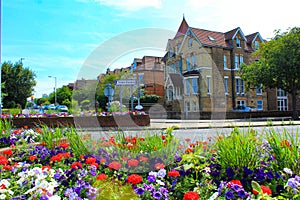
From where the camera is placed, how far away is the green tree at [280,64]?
24.5 m

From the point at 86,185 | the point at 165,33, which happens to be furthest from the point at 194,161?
the point at 165,33

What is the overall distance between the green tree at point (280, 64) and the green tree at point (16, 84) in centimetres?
3240

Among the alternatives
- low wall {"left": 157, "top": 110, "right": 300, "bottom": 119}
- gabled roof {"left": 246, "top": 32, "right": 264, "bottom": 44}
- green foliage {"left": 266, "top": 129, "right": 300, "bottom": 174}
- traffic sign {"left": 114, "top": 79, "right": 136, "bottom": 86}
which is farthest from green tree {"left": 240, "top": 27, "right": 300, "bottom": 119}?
green foliage {"left": 266, "top": 129, "right": 300, "bottom": 174}

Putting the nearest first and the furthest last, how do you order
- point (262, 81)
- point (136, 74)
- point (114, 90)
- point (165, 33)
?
point (165, 33)
point (136, 74)
point (114, 90)
point (262, 81)

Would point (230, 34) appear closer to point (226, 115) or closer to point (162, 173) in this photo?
point (226, 115)

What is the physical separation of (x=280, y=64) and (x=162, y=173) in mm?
25503

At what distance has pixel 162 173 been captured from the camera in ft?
9.65

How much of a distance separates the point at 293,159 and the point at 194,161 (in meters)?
1.16

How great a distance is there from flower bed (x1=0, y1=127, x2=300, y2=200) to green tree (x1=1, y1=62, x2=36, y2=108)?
3980 cm

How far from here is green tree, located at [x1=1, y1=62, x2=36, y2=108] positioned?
39250 millimetres

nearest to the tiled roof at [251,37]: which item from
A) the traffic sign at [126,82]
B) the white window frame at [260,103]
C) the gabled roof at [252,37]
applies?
the gabled roof at [252,37]

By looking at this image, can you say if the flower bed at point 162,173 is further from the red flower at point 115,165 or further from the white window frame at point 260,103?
the white window frame at point 260,103

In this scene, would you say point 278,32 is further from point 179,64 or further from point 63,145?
point 63,145

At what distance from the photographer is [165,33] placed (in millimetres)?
5355
